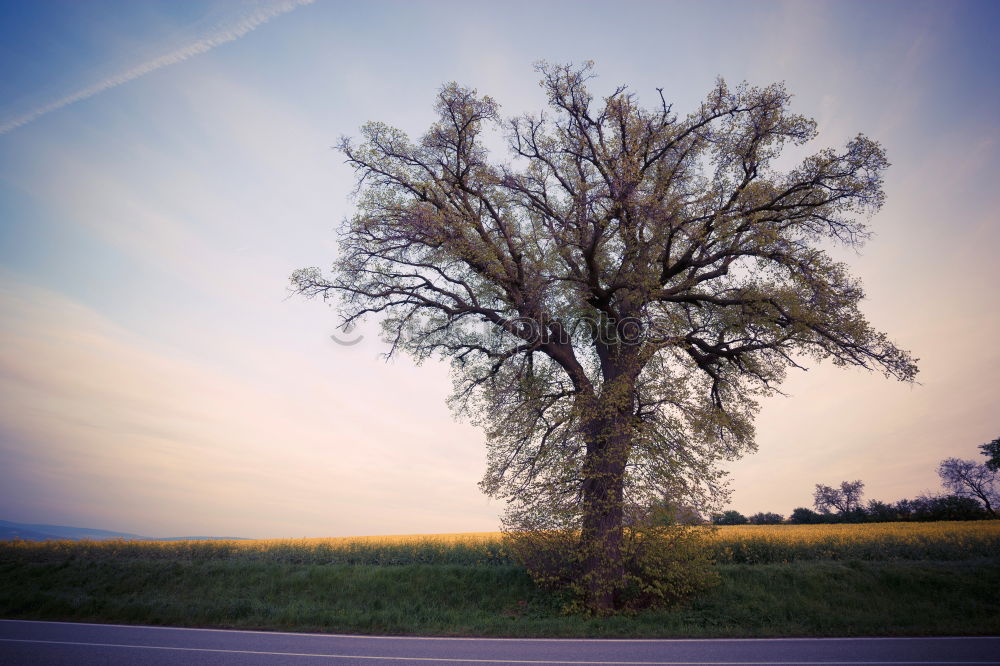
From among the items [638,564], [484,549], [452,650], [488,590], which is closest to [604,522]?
[638,564]

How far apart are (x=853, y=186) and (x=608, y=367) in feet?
29.7

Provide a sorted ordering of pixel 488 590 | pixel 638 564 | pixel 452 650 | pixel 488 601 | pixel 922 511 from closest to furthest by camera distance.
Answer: pixel 452 650 < pixel 638 564 < pixel 488 601 < pixel 488 590 < pixel 922 511

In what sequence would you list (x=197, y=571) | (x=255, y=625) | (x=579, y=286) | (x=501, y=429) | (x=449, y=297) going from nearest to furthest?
(x=255, y=625), (x=501, y=429), (x=579, y=286), (x=449, y=297), (x=197, y=571)

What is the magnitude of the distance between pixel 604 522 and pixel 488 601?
4.08m

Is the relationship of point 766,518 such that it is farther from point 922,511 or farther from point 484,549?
point 484,549

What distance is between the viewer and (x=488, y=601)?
45.2 ft

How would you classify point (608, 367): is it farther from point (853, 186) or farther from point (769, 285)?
point (853, 186)

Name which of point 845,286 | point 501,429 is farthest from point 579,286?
point 845,286

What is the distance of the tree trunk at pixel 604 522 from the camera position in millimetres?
12031

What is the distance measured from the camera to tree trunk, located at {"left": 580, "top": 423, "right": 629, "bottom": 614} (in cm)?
1203

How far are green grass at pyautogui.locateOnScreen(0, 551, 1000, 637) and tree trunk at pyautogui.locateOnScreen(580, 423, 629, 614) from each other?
875 millimetres

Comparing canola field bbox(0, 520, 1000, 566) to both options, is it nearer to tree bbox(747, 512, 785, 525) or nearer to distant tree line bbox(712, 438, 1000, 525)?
distant tree line bbox(712, 438, 1000, 525)

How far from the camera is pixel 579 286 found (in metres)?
15.0

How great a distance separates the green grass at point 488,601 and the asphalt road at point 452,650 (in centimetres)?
110
